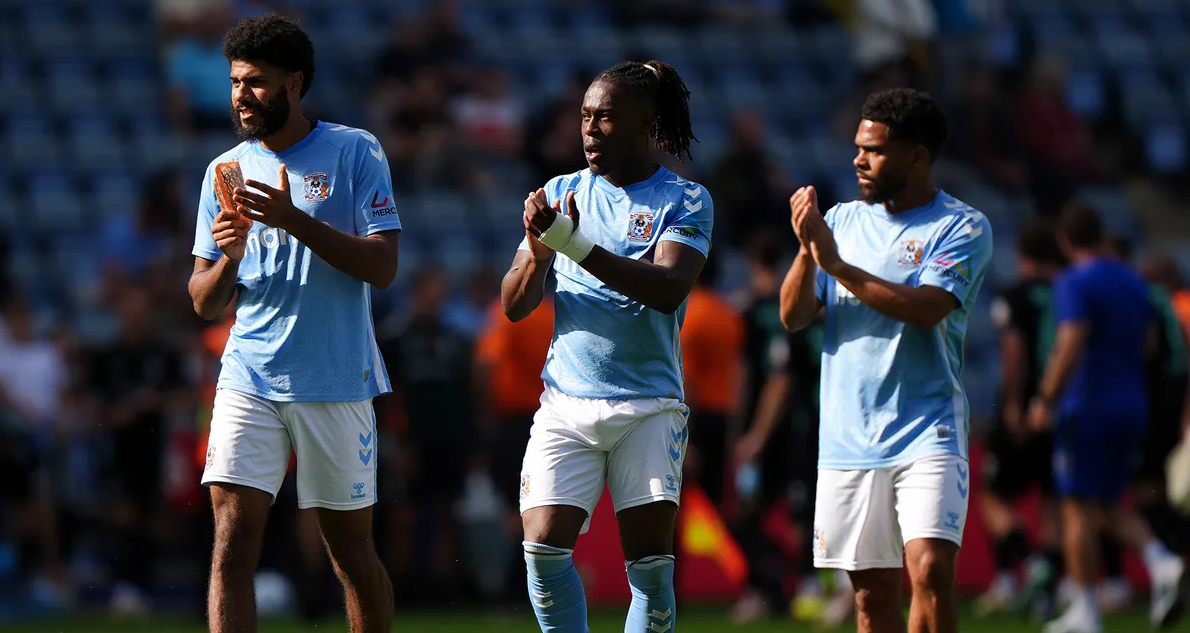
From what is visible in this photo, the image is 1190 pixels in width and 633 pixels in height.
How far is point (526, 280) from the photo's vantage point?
234 inches

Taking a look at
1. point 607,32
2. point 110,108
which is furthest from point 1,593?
point 607,32

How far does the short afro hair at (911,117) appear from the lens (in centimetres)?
667

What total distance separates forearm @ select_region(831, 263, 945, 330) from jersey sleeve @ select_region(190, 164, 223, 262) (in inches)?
97.0

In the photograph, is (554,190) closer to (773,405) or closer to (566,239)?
(566,239)

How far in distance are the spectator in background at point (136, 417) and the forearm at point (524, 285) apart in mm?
7050

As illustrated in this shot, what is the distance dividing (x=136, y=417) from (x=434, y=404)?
2.30 meters

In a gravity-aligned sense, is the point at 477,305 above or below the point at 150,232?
below

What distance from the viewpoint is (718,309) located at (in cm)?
1159

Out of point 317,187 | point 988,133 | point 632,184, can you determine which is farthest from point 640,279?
point 988,133

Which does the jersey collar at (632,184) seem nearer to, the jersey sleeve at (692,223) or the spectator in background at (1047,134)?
the jersey sleeve at (692,223)

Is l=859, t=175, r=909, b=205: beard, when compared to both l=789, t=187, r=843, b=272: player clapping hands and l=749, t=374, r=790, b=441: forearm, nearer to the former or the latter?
l=789, t=187, r=843, b=272: player clapping hands

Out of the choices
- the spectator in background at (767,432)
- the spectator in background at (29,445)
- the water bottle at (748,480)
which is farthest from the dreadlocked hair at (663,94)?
the spectator in background at (29,445)

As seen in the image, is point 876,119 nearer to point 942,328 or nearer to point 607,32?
point 942,328

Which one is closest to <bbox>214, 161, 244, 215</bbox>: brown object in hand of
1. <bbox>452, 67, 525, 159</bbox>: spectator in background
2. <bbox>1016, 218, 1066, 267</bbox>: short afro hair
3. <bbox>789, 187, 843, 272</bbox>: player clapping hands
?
<bbox>789, 187, 843, 272</bbox>: player clapping hands
